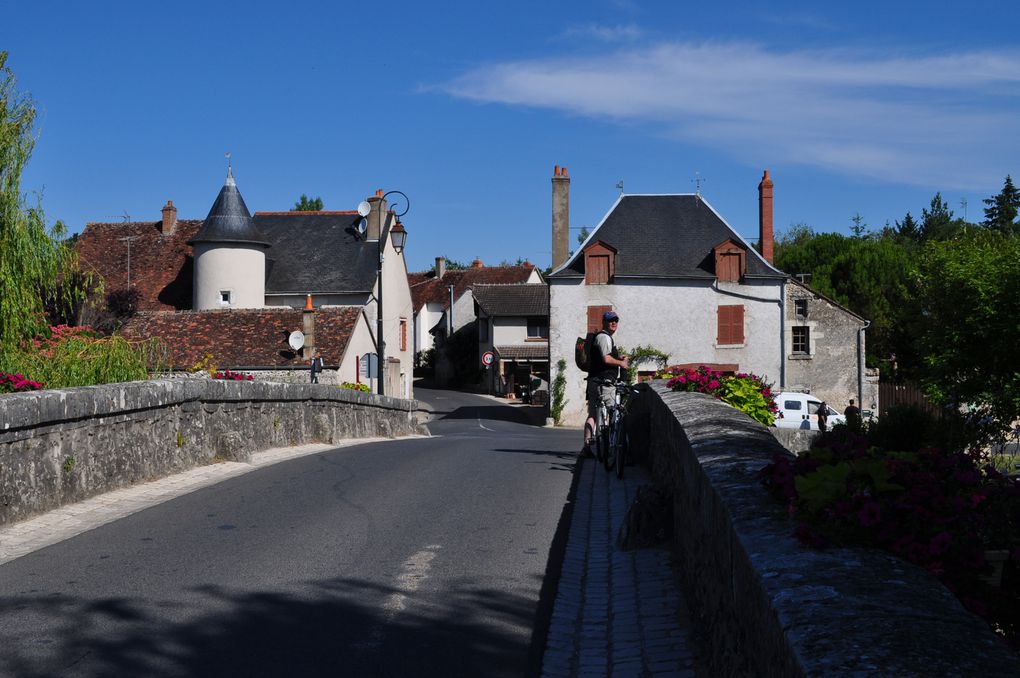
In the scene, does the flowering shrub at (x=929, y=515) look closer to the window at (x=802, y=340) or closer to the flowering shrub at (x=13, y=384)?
the flowering shrub at (x=13, y=384)

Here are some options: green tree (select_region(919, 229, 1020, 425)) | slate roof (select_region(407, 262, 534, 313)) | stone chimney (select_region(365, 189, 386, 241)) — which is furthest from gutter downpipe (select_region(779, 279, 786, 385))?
slate roof (select_region(407, 262, 534, 313))

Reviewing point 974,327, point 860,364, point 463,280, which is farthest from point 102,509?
point 463,280

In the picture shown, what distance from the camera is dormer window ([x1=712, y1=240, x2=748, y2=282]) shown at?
43372 millimetres

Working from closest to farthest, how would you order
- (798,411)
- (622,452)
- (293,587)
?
1. (293,587)
2. (622,452)
3. (798,411)

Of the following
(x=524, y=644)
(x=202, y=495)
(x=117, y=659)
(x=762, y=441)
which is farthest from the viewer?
(x=202, y=495)

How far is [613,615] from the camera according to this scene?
5.70 m

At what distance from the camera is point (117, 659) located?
4.55m

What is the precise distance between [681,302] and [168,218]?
956 inches

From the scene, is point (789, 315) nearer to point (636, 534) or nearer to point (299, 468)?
point (299, 468)

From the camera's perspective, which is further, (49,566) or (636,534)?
(636,534)

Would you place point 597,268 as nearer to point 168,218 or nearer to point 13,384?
point 168,218

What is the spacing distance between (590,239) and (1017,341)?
21.3 meters

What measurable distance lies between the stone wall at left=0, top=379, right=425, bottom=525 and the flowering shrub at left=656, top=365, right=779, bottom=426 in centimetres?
518

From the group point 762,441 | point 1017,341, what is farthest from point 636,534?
point 1017,341
